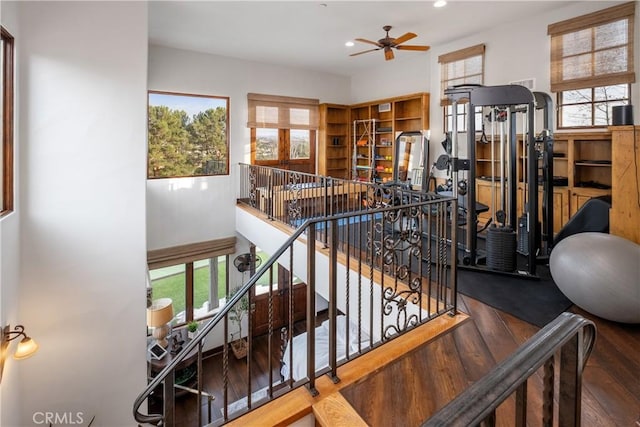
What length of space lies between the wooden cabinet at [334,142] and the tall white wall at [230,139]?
0.95 metres

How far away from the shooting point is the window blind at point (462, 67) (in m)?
5.73

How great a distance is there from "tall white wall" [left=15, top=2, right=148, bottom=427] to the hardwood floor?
117 inches

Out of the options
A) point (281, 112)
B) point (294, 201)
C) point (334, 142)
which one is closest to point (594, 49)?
point (294, 201)

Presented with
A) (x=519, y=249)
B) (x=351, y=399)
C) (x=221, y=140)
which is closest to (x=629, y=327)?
(x=519, y=249)

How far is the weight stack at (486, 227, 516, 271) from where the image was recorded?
11.5 feet

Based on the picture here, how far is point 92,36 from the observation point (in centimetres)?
340

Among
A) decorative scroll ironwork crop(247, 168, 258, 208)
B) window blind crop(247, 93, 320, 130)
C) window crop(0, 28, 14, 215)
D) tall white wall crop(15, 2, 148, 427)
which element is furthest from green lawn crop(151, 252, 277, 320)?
window crop(0, 28, 14, 215)

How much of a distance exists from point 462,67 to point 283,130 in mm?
3853

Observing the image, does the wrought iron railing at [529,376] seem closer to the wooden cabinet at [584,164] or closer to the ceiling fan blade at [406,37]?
the ceiling fan blade at [406,37]

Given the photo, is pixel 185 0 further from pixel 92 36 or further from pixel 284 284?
pixel 284 284

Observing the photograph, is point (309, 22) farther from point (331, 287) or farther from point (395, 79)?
point (331, 287)

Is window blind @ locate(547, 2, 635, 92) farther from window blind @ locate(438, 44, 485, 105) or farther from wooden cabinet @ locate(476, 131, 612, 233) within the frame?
window blind @ locate(438, 44, 485, 105)

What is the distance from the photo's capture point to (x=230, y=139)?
23.3ft

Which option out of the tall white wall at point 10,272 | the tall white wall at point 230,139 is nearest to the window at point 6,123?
the tall white wall at point 10,272
